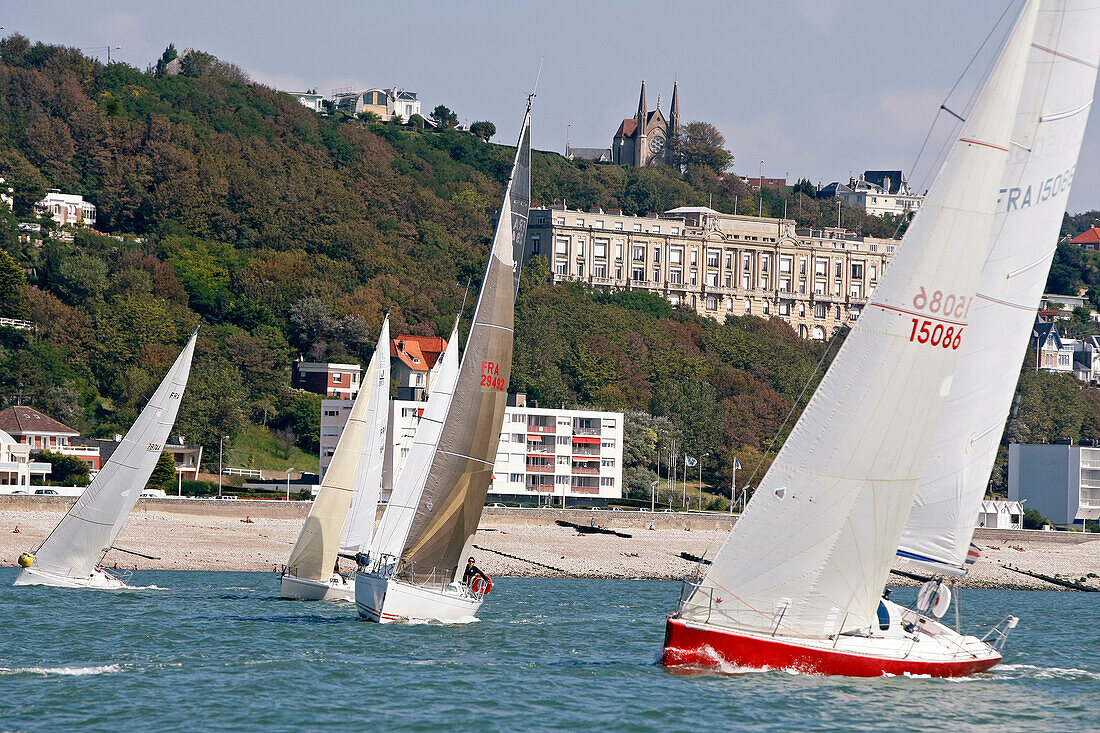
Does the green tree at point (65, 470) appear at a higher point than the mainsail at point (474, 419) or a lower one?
lower

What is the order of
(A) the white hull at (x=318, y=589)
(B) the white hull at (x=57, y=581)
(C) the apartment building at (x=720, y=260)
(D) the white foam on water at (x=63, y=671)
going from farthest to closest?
(C) the apartment building at (x=720, y=260), (B) the white hull at (x=57, y=581), (A) the white hull at (x=318, y=589), (D) the white foam on water at (x=63, y=671)

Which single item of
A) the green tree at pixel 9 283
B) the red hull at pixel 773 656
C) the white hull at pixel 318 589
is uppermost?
the green tree at pixel 9 283

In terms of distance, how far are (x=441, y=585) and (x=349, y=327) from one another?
75317mm

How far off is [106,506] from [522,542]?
1051 inches

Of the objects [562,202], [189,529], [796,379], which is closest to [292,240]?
[796,379]

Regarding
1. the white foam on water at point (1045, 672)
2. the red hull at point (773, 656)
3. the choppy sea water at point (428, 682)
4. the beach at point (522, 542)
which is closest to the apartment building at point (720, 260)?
the beach at point (522, 542)

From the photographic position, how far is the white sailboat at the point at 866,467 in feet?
68.7

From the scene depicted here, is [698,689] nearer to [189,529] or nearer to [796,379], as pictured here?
[189,529]

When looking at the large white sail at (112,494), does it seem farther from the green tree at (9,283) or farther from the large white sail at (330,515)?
the green tree at (9,283)

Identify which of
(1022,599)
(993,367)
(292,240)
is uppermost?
(292,240)

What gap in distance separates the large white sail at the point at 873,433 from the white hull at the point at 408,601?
28.5ft

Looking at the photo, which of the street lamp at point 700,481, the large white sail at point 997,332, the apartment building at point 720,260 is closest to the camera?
the large white sail at point 997,332

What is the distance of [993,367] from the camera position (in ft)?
73.3

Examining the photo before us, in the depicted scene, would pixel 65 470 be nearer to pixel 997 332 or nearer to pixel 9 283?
pixel 9 283
